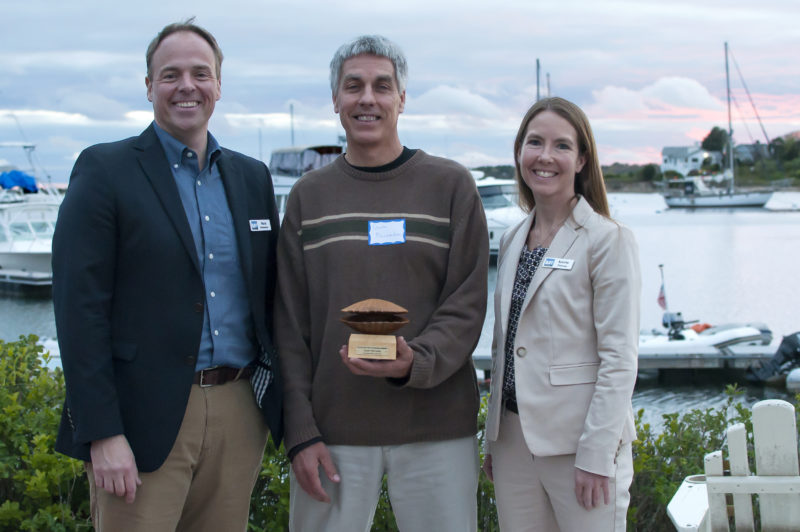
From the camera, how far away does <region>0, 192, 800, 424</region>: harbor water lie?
15.8 meters

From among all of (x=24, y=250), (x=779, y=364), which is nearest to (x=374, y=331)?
(x=779, y=364)

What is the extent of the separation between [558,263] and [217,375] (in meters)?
1.37

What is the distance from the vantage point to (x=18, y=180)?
43.7 metres

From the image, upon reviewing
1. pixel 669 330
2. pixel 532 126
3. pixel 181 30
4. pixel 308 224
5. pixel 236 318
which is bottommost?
pixel 669 330

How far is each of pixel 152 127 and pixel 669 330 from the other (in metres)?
15.7

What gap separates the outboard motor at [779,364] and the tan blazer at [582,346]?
14.2 meters

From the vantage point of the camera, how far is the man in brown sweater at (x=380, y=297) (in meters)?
3.06

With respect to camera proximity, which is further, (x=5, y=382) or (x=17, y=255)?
(x=17, y=255)

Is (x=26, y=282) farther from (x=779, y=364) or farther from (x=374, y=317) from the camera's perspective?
(x=374, y=317)

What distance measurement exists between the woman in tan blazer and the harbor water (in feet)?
13.9

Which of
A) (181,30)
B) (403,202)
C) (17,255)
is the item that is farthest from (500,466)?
(17,255)

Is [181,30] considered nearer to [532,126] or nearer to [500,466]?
[532,126]

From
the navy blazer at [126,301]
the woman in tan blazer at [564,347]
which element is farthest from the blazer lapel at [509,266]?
the navy blazer at [126,301]

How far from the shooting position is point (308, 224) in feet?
10.5
